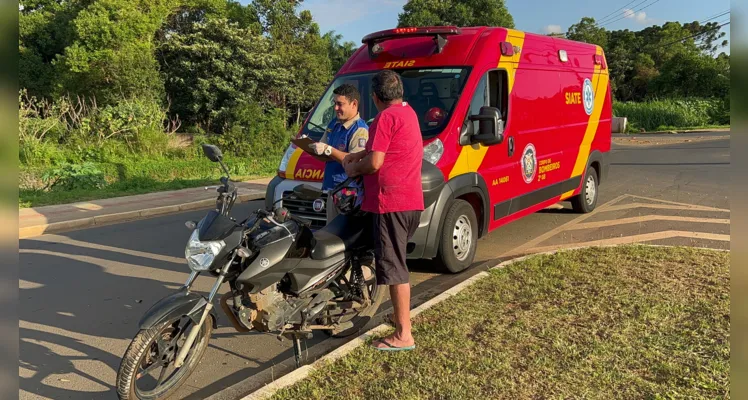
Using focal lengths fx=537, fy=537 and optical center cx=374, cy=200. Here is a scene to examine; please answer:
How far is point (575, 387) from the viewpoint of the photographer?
10.6 feet

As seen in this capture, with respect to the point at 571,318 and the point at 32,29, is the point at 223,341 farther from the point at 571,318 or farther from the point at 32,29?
the point at 32,29

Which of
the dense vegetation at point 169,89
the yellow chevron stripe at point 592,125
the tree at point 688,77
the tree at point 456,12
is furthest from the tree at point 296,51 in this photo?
the tree at point 688,77

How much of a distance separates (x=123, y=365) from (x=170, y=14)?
3061 centimetres

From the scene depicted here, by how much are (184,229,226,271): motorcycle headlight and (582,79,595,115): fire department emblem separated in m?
6.91

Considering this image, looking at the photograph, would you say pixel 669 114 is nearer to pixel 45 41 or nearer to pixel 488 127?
pixel 488 127

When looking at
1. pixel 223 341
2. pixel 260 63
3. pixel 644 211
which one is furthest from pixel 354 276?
pixel 260 63

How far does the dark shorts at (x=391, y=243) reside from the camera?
150 inches

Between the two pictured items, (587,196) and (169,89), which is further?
(169,89)

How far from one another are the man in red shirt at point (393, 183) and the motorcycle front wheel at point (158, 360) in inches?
50.1

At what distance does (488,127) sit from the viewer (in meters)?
5.51

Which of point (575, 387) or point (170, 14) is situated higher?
point (170, 14)

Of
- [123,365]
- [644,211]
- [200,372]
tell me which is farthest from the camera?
[644,211]

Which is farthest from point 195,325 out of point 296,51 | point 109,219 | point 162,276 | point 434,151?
point 296,51

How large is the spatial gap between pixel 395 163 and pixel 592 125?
613 centimetres
